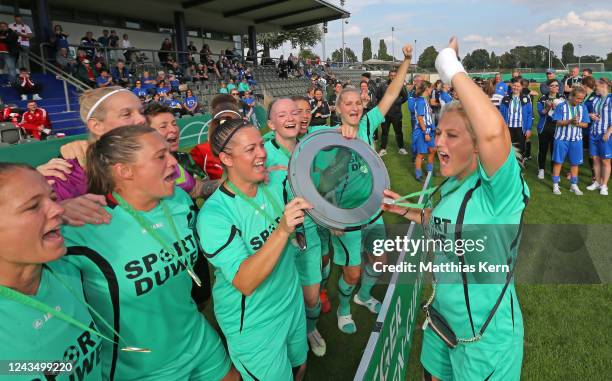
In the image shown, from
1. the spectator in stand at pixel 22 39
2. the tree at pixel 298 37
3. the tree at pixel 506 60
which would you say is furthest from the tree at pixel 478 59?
the spectator in stand at pixel 22 39

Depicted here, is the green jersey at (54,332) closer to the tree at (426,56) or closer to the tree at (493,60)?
the tree at (426,56)

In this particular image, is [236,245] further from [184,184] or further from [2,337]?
[184,184]

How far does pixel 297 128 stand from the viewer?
12.6ft

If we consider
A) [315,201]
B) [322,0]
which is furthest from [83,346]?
[322,0]

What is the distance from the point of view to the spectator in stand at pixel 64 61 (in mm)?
14398

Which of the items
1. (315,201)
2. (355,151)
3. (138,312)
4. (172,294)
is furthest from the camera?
(355,151)

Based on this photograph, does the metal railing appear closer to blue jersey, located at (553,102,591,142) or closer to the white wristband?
blue jersey, located at (553,102,591,142)

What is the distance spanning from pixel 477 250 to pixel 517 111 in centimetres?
883

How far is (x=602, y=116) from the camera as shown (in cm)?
757

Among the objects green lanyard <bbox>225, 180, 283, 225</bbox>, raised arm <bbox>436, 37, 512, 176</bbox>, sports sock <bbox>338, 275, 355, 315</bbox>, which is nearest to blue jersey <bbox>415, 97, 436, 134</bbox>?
sports sock <bbox>338, 275, 355, 315</bbox>

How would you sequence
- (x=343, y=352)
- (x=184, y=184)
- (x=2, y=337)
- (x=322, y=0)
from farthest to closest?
(x=322, y=0) < (x=343, y=352) < (x=184, y=184) < (x=2, y=337)

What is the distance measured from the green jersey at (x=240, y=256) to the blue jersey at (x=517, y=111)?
885 cm

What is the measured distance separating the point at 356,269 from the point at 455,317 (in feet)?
6.22

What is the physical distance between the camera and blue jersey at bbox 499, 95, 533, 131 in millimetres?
9312
